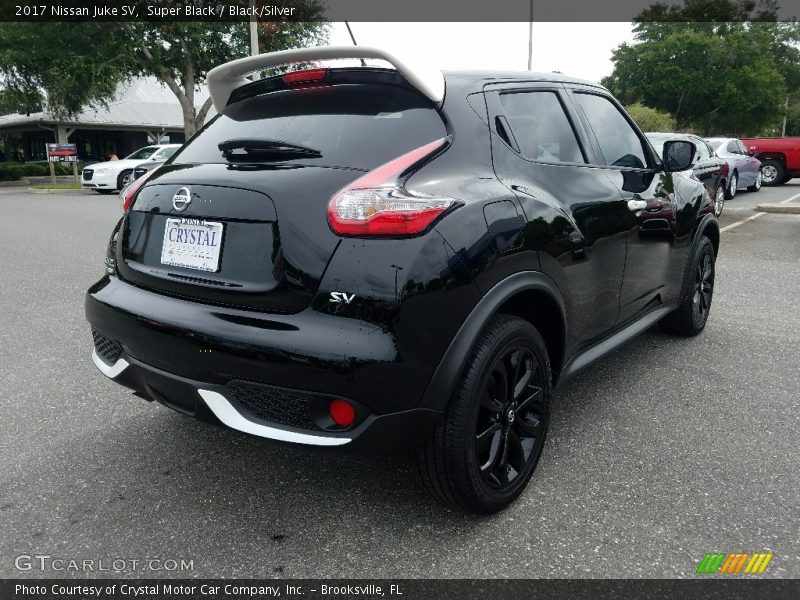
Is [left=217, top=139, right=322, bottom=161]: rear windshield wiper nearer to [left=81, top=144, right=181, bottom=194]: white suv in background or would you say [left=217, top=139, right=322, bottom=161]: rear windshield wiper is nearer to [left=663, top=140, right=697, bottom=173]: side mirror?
[left=663, top=140, right=697, bottom=173]: side mirror

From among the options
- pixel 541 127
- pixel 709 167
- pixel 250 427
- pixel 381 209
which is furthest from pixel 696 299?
pixel 709 167

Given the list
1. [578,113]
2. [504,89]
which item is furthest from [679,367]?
[504,89]

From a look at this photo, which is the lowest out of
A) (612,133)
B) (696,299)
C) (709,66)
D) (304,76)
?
(696,299)

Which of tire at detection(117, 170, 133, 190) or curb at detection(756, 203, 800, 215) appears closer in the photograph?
curb at detection(756, 203, 800, 215)

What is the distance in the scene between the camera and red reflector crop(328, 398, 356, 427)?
6.98 feet

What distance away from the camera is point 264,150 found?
2.44 m

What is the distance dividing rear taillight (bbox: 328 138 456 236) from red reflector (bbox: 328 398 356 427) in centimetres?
54

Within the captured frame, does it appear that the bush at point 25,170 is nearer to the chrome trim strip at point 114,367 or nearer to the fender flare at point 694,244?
the chrome trim strip at point 114,367

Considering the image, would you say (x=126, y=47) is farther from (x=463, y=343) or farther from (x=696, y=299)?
(x=463, y=343)

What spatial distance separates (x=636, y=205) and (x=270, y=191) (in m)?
2.01

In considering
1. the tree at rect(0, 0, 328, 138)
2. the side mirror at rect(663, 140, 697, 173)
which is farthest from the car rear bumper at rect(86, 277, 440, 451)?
the tree at rect(0, 0, 328, 138)

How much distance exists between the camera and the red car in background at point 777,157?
20703mm

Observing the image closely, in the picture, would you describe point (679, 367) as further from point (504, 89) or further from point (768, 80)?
point (768, 80)

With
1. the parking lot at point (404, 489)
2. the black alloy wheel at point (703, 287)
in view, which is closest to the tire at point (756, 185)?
the black alloy wheel at point (703, 287)
